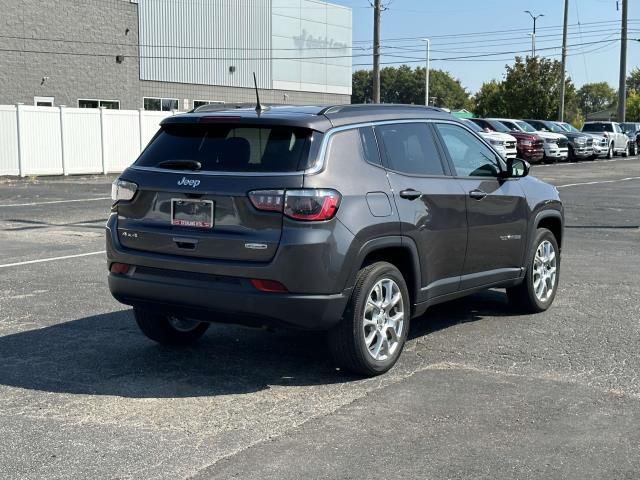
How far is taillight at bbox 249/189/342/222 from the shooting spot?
5.36m

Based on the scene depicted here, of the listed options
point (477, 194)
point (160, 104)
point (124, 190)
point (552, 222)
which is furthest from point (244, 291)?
point (160, 104)

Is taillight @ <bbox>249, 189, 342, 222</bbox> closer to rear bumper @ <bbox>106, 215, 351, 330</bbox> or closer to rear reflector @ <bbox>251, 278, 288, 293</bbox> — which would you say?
rear bumper @ <bbox>106, 215, 351, 330</bbox>

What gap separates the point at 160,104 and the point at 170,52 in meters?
2.82

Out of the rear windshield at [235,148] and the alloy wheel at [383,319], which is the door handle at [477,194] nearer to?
the alloy wheel at [383,319]

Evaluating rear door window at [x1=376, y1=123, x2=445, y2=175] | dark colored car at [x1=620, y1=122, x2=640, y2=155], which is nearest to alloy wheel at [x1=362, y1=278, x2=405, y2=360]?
rear door window at [x1=376, y1=123, x2=445, y2=175]

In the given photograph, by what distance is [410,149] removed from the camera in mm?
6473

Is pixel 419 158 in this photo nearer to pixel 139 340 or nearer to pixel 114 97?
pixel 139 340

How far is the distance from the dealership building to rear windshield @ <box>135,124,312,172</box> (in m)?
35.1

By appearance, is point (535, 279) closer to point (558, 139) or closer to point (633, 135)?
point (558, 139)

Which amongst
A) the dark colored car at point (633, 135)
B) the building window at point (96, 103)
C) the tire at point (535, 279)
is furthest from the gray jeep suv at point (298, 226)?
the dark colored car at point (633, 135)

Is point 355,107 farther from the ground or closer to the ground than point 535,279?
farther from the ground

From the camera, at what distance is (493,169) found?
7.33 meters

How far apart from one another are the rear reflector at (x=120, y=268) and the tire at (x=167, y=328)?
0.47 m

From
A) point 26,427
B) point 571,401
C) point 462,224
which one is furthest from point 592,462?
point 26,427
